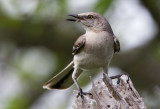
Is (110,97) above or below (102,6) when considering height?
below

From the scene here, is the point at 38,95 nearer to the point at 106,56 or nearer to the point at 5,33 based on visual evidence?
the point at 5,33

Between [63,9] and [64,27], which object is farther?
[64,27]

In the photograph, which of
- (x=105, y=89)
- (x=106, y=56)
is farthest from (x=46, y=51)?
(x=105, y=89)

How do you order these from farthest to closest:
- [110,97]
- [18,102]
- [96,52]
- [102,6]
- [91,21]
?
1. [18,102]
2. [102,6]
3. [91,21]
4. [96,52]
5. [110,97]

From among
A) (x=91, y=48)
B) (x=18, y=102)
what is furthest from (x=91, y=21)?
(x=18, y=102)

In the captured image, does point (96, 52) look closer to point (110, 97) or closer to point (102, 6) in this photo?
point (102, 6)

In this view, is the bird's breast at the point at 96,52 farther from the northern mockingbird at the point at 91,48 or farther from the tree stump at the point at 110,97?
the tree stump at the point at 110,97

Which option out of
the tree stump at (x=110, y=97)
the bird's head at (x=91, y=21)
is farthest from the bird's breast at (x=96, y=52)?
the tree stump at (x=110, y=97)
